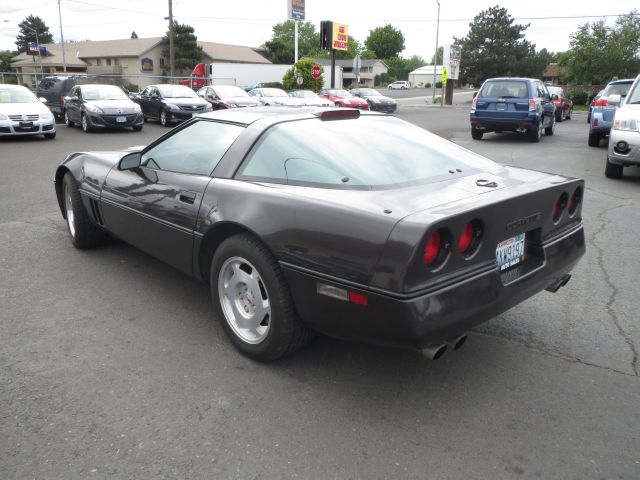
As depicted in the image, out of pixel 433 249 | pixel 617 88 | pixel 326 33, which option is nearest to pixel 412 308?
pixel 433 249

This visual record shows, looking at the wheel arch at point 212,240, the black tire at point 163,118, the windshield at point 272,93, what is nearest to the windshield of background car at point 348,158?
the wheel arch at point 212,240

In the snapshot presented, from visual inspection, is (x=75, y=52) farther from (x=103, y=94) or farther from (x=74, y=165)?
(x=74, y=165)

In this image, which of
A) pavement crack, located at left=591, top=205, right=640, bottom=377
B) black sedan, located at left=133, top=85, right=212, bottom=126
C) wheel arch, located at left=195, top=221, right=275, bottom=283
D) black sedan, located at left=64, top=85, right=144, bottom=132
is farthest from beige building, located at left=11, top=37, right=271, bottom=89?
wheel arch, located at left=195, top=221, right=275, bottom=283

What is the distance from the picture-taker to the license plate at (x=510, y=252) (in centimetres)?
274

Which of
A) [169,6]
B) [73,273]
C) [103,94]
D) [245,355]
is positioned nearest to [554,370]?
[245,355]

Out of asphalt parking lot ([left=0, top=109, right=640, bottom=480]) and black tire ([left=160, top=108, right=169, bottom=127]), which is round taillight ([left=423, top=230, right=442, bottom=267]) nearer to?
asphalt parking lot ([left=0, top=109, right=640, bottom=480])

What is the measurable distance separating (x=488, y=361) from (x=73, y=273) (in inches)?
129

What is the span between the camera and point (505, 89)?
47.6 ft

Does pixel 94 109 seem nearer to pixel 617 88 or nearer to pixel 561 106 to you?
pixel 617 88

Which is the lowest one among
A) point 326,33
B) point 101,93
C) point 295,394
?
point 295,394

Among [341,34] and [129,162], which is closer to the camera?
[129,162]

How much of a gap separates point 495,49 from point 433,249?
65613 millimetres

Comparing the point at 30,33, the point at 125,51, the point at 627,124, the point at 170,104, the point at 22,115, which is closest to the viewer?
the point at 627,124

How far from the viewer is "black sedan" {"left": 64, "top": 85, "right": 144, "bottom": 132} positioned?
1592cm
